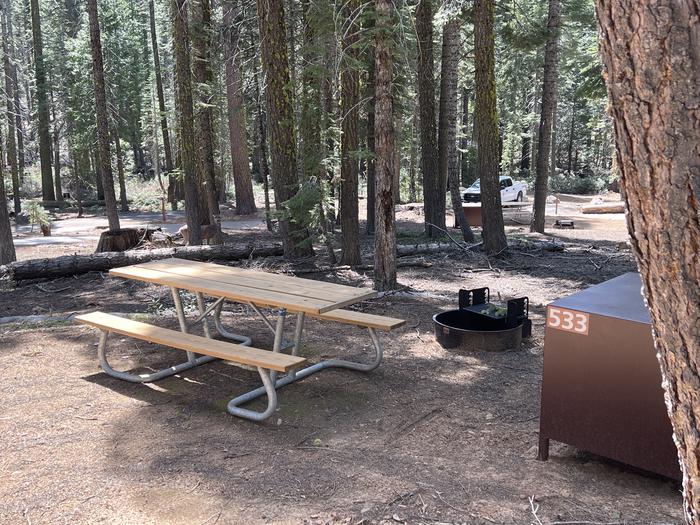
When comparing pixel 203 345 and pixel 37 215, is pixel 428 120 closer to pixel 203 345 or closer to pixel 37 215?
pixel 203 345

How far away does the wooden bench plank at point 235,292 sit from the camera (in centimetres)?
484

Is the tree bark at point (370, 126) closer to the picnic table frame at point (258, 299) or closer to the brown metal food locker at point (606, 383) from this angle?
the picnic table frame at point (258, 299)

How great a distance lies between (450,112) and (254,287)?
11.1 m

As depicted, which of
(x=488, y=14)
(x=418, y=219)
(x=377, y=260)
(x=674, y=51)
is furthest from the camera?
(x=418, y=219)

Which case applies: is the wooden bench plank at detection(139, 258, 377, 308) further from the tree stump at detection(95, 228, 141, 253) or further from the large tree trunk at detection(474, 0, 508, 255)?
the tree stump at detection(95, 228, 141, 253)

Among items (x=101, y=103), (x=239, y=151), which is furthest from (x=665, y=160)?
(x=239, y=151)

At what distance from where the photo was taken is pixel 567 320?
3.88 m

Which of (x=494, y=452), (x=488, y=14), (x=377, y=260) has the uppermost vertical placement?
(x=488, y=14)

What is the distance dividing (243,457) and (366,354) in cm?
246

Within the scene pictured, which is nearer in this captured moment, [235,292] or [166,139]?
[235,292]

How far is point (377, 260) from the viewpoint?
8930mm

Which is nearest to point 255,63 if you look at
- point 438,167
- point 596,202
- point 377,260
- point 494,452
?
point 438,167

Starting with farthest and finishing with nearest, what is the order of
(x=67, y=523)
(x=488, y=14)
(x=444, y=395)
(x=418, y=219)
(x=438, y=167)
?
(x=418, y=219), (x=438, y=167), (x=488, y=14), (x=444, y=395), (x=67, y=523)

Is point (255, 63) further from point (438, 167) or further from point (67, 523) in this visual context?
point (67, 523)
